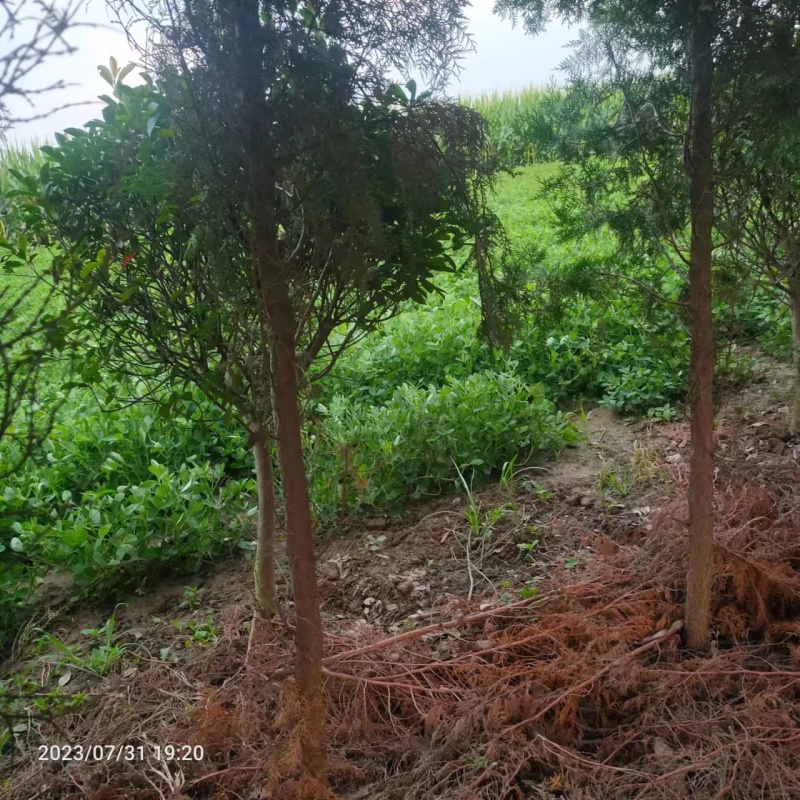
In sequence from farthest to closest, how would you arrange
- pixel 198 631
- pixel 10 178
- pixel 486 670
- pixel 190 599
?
1. pixel 10 178
2. pixel 190 599
3. pixel 198 631
4. pixel 486 670

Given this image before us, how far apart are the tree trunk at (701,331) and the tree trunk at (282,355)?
A: 1.32m

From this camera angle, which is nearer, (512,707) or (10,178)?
(512,707)

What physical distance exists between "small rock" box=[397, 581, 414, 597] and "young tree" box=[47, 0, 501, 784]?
1.14 m

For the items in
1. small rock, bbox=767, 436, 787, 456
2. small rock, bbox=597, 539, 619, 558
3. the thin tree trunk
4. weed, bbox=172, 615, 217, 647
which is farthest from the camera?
small rock, bbox=767, 436, 787, 456

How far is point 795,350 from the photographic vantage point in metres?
4.17

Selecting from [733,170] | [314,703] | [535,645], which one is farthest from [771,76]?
[314,703]

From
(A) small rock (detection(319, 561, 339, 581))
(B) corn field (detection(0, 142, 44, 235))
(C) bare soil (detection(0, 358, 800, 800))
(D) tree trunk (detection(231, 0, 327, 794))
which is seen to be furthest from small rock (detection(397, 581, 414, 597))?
(B) corn field (detection(0, 142, 44, 235))

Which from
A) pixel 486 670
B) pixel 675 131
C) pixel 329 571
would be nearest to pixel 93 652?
pixel 329 571

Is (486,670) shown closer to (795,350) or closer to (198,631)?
(198,631)

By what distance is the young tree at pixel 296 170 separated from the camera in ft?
5.74

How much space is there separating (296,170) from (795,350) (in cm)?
339

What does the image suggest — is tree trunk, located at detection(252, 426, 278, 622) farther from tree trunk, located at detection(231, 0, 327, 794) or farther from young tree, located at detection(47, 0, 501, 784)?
tree trunk, located at detection(231, 0, 327, 794)

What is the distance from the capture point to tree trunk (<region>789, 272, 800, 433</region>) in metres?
3.84

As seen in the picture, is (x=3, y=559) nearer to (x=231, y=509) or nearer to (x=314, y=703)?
(x=231, y=509)
